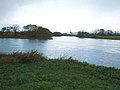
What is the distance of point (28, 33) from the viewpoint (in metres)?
86.1

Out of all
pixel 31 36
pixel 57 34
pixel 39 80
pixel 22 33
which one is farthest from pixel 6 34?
pixel 39 80

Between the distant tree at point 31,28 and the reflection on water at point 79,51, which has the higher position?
the distant tree at point 31,28

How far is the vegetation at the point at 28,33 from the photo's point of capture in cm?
8169

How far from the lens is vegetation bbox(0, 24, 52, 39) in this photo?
8169 cm

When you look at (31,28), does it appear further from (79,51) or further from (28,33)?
(79,51)

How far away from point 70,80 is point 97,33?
11854cm

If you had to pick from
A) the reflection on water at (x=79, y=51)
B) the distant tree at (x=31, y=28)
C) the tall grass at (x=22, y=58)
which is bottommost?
the reflection on water at (x=79, y=51)

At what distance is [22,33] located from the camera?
88625mm

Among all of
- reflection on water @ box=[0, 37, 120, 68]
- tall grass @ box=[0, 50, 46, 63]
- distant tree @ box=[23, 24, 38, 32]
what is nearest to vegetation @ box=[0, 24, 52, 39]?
distant tree @ box=[23, 24, 38, 32]

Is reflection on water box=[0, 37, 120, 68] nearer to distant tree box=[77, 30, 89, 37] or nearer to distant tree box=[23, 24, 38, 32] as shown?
distant tree box=[23, 24, 38, 32]

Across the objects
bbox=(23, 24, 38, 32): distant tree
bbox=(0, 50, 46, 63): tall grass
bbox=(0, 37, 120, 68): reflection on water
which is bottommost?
bbox=(0, 37, 120, 68): reflection on water

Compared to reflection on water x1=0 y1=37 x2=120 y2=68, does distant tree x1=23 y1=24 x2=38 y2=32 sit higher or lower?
higher

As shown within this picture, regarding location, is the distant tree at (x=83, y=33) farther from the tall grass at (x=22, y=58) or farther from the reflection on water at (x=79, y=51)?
the tall grass at (x=22, y=58)

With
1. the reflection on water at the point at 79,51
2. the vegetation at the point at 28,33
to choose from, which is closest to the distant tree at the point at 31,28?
the vegetation at the point at 28,33
